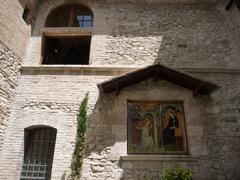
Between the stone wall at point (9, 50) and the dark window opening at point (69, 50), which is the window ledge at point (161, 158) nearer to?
the stone wall at point (9, 50)

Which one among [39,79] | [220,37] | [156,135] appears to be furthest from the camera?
[220,37]

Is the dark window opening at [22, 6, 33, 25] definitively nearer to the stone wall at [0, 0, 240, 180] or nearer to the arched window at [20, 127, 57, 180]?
the stone wall at [0, 0, 240, 180]

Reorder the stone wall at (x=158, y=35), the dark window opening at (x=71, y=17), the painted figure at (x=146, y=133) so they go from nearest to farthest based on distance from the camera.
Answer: the painted figure at (x=146, y=133) < the stone wall at (x=158, y=35) < the dark window opening at (x=71, y=17)

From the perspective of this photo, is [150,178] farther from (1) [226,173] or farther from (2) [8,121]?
(2) [8,121]

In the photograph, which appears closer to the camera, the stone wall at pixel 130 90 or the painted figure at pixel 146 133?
the stone wall at pixel 130 90

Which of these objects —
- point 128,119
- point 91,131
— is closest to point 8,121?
point 91,131

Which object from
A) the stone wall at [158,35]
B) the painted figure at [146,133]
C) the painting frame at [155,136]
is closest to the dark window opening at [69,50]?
the stone wall at [158,35]

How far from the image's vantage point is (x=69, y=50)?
9812 millimetres

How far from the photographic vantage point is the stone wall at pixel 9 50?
22.4 ft

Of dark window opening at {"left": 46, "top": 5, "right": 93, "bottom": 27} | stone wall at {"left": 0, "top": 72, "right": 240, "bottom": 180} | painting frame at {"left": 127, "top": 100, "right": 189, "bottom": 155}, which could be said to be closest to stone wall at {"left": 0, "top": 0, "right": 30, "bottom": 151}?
stone wall at {"left": 0, "top": 72, "right": 240, "bottom": 180}

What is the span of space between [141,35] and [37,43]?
3.58 metres

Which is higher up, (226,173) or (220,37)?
(220,37)

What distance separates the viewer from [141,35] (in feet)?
27.6

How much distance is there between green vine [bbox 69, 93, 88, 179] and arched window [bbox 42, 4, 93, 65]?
276cm
